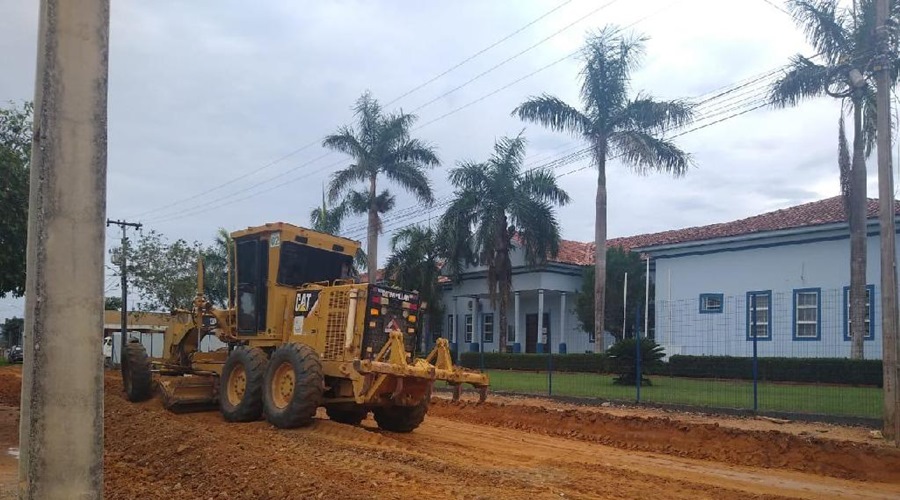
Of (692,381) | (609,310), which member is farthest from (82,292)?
(609,310)

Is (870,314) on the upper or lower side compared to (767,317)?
→ upper

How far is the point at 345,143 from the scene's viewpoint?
123 ft

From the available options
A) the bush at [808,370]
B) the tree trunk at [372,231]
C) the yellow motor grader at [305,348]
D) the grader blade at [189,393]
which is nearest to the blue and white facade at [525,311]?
the tree trunk at [372,231]

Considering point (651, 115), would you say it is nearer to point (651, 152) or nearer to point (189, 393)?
point (651, 152)

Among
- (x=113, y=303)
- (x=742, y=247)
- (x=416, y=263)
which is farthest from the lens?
(x=113, y=303)

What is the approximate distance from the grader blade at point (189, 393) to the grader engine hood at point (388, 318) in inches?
156

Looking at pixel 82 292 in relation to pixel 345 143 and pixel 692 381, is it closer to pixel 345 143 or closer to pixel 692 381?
pixel 692 381

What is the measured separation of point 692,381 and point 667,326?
417 centimetres

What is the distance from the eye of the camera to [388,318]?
12.6 m

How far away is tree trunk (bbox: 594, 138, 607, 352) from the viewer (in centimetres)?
2978

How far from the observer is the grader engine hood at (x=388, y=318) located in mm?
12273

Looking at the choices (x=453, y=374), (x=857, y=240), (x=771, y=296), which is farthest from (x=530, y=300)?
(x=453, y=374)

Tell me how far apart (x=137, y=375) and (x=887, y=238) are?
13497 mm

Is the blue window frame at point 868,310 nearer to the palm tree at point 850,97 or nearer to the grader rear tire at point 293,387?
the palm tree at point 850,97
